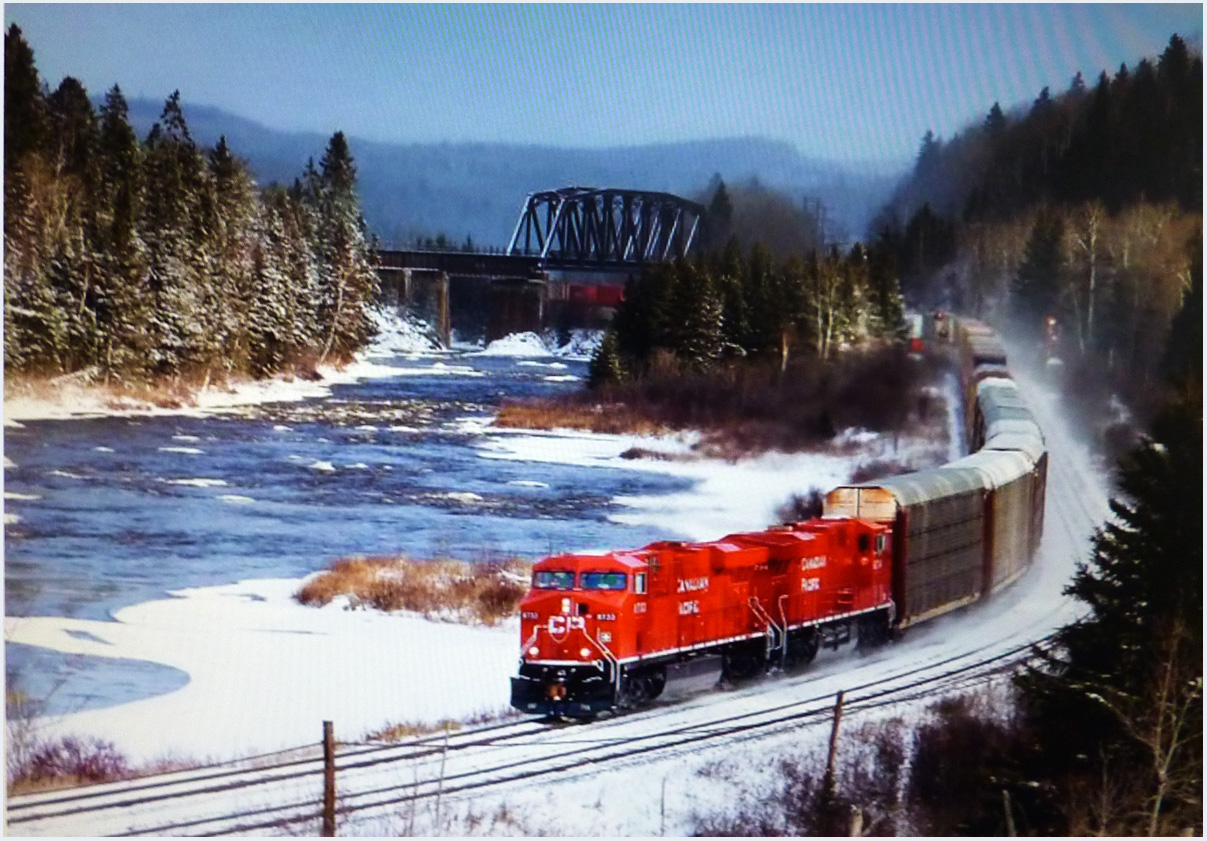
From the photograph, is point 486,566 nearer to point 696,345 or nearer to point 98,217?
point 696,345

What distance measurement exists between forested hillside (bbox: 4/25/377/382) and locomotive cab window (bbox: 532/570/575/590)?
2.86 meters

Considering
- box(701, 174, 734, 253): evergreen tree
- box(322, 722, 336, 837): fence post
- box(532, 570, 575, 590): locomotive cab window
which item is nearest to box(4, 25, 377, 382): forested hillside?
box(532, 570, 575, 590): locomotive cab window

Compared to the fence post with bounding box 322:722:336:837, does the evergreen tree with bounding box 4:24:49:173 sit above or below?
above

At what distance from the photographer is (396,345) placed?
13477 millimetres

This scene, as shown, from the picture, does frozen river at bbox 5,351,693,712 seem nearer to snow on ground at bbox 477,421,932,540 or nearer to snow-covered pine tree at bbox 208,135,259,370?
snow on ground at bbox 477,421,932,540

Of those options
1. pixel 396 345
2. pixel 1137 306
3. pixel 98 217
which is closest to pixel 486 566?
pixel 396 345

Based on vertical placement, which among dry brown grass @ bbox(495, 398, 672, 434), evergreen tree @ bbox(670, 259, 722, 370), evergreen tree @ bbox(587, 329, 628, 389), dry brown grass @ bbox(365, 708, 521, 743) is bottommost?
dry brown grass @ bbox(365, 708, 521, 743)

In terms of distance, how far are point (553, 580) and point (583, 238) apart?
3.27 metres

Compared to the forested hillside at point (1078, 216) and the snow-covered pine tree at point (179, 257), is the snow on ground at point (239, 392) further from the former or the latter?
the forested hillside at point (1078, 216)

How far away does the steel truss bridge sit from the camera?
13.5 meters

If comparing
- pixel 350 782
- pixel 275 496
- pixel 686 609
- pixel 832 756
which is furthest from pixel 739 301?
pixel 350 782

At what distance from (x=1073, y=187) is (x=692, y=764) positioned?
6499 millimetres

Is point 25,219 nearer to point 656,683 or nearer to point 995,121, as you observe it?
point 656,683

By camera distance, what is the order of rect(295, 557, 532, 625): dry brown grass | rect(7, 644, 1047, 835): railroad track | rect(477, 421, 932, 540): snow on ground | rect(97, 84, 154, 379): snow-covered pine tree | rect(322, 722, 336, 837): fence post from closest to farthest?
rect(322, 722, 336, 837): fence post → rect(7, 644, 1047, 835): railroad track → rect(295, 557, 532, 625): dry brown grass → rect(97, 84, 154, 379): snow-covered pine tree → rect(477, 421, 932, 540): snow on ground
